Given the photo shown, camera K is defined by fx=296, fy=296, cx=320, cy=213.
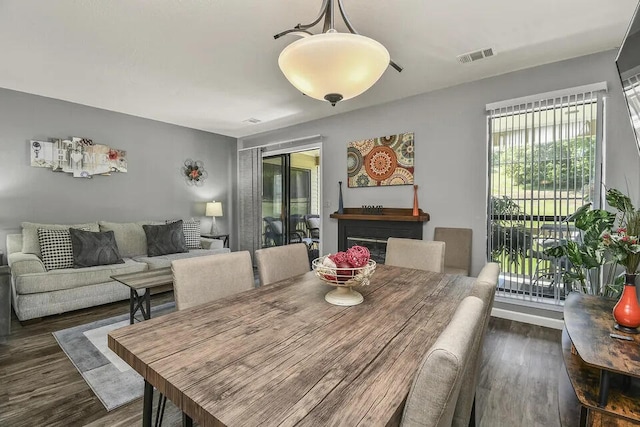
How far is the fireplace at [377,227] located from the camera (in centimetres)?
358

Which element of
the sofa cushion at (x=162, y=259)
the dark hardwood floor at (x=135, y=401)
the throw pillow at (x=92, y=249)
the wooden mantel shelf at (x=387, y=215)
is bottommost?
the dark hardwood floor at (x=135, y=401)

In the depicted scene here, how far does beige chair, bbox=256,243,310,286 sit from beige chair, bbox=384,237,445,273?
2.34 ft

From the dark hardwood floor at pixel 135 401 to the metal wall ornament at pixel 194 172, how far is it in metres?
2.92

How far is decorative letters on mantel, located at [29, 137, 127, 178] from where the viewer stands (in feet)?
12.1

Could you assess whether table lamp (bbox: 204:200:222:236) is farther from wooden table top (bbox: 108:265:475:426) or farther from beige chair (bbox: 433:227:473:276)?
wooden table top (bbox: 108:265:475:426)

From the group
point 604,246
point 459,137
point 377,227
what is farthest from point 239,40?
point 604,246

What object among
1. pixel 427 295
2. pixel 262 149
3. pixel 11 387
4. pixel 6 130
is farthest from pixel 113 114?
pixel 427 295

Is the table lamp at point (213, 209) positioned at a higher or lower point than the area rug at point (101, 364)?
higher

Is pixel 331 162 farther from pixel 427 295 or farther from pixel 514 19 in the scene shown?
pixel 427 295

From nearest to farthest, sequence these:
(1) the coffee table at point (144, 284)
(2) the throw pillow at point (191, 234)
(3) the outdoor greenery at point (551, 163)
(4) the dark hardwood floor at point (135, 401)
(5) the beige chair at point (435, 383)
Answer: (5) the beige chair at point (435, 383)
(4) the dark hardwood floor at point (135, 401)
(1) the coffee table at point (144, 284)
(3) the outdoor greenery at point (551, 163)
(2) the throw pillow at point (191, 234)

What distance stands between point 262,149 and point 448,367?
5.16m

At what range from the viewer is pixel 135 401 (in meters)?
1.76

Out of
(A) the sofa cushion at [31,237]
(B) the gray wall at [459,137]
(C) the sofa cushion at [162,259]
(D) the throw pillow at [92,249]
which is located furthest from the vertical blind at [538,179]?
(A) the sofa cushion at [31,237]

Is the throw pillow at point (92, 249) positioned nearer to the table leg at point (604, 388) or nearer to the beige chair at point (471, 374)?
the beige chair at point (471, 374)
